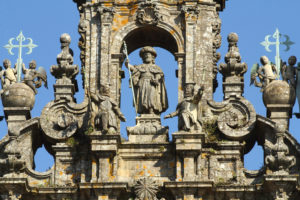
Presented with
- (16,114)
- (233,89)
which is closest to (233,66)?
(233,89)

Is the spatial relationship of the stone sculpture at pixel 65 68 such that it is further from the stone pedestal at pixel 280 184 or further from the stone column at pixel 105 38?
the stone pedestal at pixel 280 184

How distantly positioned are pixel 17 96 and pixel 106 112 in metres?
2.70

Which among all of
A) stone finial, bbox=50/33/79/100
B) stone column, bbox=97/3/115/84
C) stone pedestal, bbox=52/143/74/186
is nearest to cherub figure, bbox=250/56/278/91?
stone column, bbox=97/3/115/84

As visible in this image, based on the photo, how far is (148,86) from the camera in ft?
178

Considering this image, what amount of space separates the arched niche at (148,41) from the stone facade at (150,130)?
0.13ft

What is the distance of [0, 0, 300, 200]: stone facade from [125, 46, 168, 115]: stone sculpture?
9.7 inches

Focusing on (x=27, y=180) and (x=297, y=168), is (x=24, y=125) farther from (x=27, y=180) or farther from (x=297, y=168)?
(x=297, y=168)

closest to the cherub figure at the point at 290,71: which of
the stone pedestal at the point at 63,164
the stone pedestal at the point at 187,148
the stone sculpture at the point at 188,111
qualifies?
the stone sculpture at the point at 188,111

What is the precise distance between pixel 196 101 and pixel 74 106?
3502mm

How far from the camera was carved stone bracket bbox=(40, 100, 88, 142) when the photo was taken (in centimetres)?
5378

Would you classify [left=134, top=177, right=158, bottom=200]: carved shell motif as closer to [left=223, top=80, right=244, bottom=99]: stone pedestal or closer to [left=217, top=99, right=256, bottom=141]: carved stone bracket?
[left=217, top=99, right=256, bottom=141]: carved stone bracket

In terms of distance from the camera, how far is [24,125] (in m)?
53.7

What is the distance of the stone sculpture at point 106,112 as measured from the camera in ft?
174

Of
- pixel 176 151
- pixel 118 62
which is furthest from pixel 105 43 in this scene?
pixel 176 151
